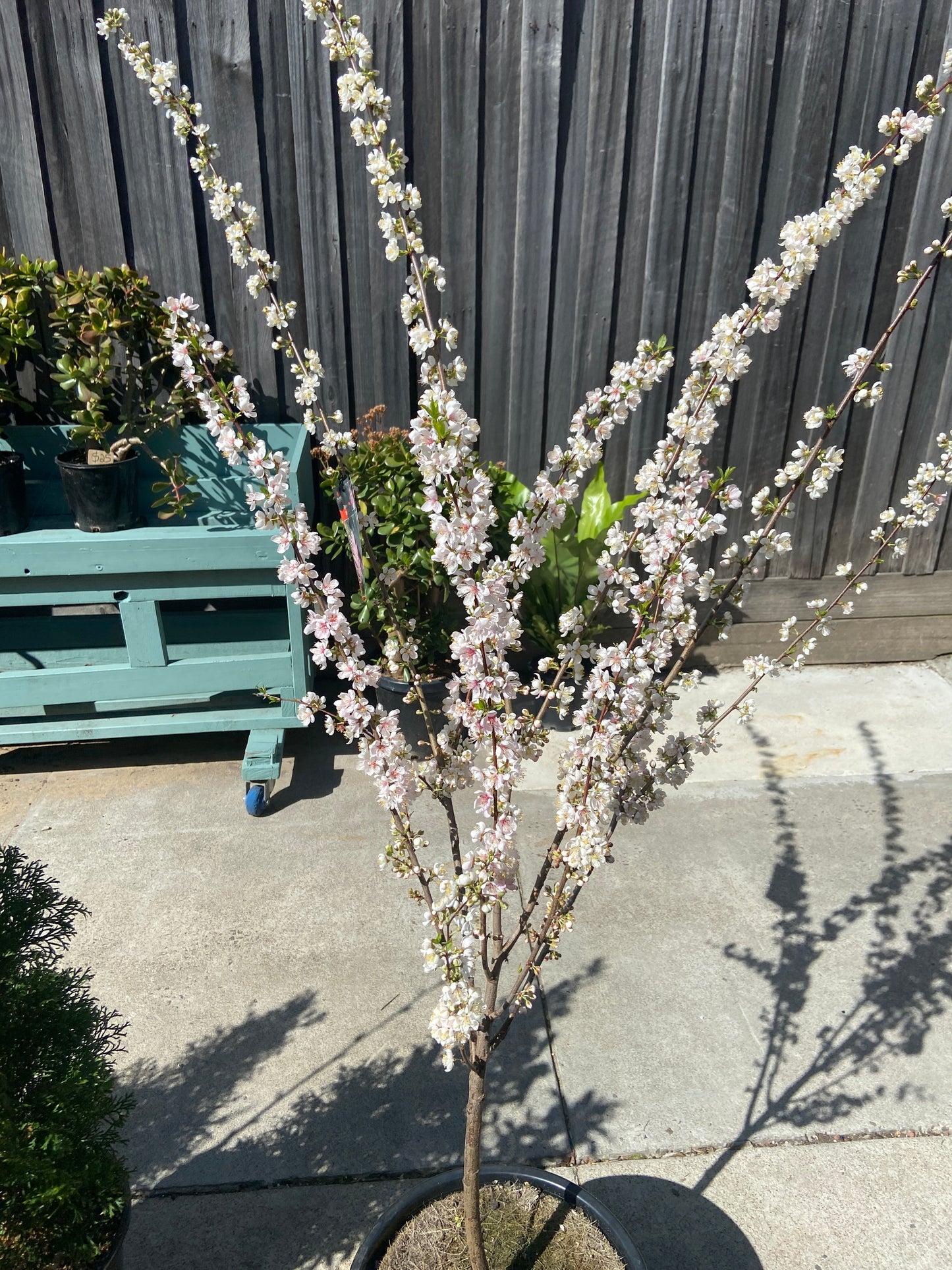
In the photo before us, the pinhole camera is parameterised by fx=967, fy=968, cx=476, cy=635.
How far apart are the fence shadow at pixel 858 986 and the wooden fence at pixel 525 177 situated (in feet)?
6.27

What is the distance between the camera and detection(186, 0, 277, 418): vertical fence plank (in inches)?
134

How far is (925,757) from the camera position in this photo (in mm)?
3768

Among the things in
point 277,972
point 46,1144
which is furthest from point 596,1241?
point 277,972

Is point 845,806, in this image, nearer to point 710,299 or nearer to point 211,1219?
point 710,299

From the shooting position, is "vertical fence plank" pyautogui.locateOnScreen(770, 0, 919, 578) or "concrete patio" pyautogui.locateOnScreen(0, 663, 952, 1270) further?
"vertical fence plank" pyautogui.locateOnScreen(770, 0, 919, 578)

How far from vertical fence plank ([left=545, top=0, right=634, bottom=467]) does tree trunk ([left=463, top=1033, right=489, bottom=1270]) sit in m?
2.84

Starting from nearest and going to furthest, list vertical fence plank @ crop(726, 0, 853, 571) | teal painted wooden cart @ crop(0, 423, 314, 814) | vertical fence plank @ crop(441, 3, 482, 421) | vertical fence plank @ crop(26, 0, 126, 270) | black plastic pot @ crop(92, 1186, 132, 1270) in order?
black plastic pot @ crop(92, 1186, 132, 1270), teal painted wooden cart @ crop(0, 423, 314, 814), vertical fence plank @ crop(26, 0, 126, 270), vertical fence plank @ crop(441, 3, 482, 421), vertical fence plank @ crop(726, 0, 853, 571)

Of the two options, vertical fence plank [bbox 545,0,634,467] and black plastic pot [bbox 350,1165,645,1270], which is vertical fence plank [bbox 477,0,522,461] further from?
black plastic pot [bbox 350,1165,645,1270]

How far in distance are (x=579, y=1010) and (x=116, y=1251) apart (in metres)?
1.30

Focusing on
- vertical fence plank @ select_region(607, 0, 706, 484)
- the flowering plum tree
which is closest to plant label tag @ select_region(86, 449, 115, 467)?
the flowering plum tree

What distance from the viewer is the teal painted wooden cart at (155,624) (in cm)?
328

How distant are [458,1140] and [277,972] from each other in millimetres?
743

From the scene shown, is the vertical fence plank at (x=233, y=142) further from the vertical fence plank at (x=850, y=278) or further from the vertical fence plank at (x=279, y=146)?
the vertical fence plank at (x=850, y=278)

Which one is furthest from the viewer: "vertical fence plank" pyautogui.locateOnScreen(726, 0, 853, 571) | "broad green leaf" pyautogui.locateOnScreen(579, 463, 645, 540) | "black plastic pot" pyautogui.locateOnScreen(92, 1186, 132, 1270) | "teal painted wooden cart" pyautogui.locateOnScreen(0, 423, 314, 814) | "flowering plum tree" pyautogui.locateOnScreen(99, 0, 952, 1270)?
"broad green leaf" pyautogui.locateOnScreen(579, 463, 645, 540)
